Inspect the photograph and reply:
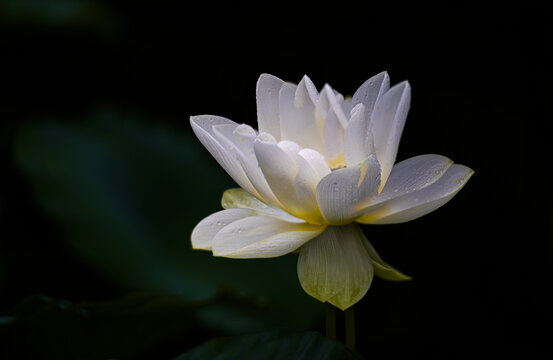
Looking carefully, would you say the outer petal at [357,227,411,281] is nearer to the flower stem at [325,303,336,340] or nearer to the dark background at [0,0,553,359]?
the flower stem at [325,303,336,340]

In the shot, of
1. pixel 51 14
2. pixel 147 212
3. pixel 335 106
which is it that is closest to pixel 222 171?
pixel 147 212

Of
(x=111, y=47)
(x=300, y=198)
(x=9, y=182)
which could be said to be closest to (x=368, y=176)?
(x=300, y=198)

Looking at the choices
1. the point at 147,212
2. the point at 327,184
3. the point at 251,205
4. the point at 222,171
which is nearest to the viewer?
the point at 327,184

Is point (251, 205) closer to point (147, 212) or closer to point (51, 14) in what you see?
point (147, 212)

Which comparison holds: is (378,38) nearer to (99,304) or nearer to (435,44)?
(435,44)

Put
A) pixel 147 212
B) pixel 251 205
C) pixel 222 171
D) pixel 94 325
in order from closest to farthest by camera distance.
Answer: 1. pixel 251 205
2. pixel 94 325
3. pixel 147 212
4. pixel 222 171

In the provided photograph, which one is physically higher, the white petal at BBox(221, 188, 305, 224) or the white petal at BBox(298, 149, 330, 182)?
the white petal at BBox(298, 149, 330, 182)

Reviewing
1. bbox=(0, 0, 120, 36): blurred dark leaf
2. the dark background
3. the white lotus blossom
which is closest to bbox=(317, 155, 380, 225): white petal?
the white lotus blossom

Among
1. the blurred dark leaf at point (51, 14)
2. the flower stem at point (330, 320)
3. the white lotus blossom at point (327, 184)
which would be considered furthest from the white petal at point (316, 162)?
the blurred dark leaf at point (51, 14)
